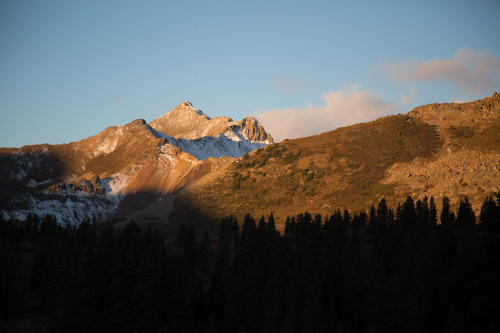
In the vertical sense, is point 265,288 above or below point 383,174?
below

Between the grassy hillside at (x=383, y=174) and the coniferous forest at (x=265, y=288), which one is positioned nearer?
the coniferous forest at (x=265, y=288)

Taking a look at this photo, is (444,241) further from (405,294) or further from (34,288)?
(34,288)

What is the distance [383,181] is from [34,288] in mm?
114884

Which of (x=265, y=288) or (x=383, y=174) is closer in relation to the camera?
(x=265, y=288)

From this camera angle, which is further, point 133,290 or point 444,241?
point 444,241

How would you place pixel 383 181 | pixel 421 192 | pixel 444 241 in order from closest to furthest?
pixel 444 241, pixel 421 192, pixel 383 181

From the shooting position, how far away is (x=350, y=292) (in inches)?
2530

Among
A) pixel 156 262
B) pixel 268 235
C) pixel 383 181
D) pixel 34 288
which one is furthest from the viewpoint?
pixel 383 181

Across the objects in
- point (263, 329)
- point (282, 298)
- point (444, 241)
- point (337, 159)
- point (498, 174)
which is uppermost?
point (337, 159)

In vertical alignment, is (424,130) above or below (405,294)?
above

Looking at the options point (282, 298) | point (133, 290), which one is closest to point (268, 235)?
point (282, 298)

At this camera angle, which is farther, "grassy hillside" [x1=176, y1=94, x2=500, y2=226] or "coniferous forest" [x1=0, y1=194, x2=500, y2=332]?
"grassy hillside" [x1=176, y1=94, x2=500, y2=226]

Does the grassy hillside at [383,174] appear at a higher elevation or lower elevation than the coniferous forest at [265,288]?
higher

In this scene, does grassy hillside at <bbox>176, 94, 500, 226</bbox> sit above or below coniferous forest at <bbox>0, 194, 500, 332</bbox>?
above
